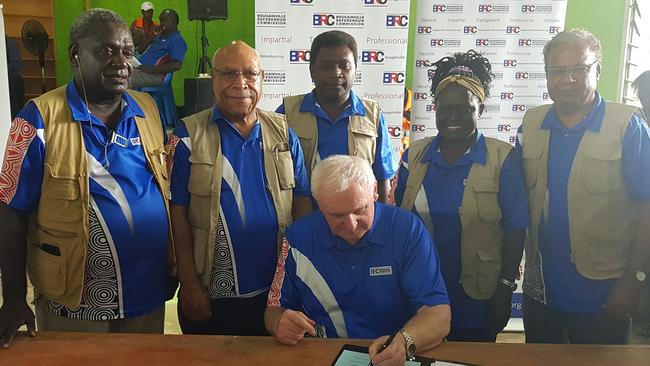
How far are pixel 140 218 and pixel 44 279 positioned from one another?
15.2 inches

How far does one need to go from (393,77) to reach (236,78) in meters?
2.13

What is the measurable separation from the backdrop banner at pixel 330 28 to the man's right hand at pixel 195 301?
211 centimetres

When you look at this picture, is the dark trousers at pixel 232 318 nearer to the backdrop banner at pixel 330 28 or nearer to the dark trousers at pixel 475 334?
the dark trousers at pixel 475 334

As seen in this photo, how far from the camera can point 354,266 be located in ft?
5.44

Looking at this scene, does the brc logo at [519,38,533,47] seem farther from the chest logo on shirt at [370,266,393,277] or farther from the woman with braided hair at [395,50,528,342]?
the chest logo on shirt at [370,266,393,277]

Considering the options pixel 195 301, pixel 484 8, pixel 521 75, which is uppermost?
pixel 484 8

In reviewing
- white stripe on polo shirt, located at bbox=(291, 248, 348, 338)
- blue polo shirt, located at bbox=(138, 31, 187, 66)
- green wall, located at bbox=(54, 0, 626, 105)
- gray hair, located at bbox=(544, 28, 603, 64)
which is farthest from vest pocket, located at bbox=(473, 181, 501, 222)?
blue polo shirt, located at bbox=(138, 31, 187, 66)

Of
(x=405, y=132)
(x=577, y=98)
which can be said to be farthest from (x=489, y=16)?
(x=577, y=98)

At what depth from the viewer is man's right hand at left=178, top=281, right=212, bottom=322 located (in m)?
1.99

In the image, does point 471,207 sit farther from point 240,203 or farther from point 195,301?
point 195,301

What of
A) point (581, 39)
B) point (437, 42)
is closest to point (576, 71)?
point (581, 39)

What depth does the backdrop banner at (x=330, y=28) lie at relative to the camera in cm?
378

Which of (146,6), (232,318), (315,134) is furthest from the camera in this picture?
(146,6)

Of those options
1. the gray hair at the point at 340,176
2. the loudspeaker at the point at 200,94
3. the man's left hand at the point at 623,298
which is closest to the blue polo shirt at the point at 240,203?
the gray hair at the point at 340,176
